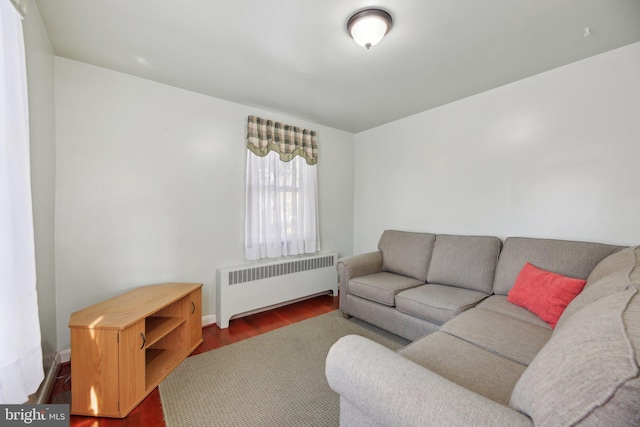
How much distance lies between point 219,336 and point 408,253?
6.96ft

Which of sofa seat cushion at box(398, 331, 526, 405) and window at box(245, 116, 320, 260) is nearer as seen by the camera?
sofa seat cushion at box(398, 331, 526, 405)

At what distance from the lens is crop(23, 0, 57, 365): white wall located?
4.75ft

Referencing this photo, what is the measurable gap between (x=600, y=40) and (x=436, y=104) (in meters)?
1.25

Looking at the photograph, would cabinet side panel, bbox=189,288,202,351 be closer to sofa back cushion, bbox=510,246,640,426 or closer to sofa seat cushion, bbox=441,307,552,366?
sofa seat cushion, bbox=441,307,552,366

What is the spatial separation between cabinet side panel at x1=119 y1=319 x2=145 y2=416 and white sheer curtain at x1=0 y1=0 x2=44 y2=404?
392 millimetres

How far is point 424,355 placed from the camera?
126 cm

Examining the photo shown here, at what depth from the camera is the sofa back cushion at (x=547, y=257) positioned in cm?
176

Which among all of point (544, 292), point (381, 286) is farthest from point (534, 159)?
point (381, 286)

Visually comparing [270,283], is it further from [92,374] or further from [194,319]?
[92,374]

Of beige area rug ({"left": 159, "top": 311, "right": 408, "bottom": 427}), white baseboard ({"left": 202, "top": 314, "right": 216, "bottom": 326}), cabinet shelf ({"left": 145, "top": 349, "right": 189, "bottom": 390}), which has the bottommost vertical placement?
beige area rug ({"left": 159, "top": 311, "right": 408, "bottom": 427})

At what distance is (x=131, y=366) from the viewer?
60.2 inches

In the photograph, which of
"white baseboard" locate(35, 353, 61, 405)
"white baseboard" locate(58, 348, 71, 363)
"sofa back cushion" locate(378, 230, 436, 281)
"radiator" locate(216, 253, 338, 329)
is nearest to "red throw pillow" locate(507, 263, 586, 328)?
"sofa back cushion" locate(378, 230, 436, 281)

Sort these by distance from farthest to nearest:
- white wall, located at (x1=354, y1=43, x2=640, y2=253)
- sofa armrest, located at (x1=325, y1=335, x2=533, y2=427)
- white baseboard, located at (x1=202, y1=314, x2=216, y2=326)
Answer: white baseboard, located at (x1=202, y1=314, x2=216, y2=326) < white wall, located at (x1=354, y1=43, x2=640, y2=253) < sofa armrest, located at (x1=325, y1=335, x2=533, y2=427)

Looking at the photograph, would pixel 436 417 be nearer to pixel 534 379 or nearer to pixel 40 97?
pixel 534 379
